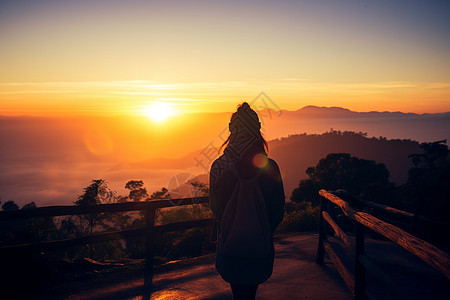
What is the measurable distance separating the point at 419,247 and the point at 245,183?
1340 millimetres

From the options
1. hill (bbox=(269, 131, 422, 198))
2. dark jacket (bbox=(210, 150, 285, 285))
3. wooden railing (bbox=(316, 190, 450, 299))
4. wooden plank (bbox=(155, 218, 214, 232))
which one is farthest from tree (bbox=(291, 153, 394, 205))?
hill (bbox=(269, 131, 422, 198))

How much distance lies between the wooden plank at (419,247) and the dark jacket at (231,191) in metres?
1.00

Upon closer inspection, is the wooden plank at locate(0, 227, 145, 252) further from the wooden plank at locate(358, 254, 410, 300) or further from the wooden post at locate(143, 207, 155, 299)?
the wooden plank at locate(358, 254, 410, 300)

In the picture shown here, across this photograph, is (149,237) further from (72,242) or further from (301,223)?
(301,223)

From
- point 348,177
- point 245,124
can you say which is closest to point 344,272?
point 245,124

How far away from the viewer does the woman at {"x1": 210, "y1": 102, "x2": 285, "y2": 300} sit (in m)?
2.67

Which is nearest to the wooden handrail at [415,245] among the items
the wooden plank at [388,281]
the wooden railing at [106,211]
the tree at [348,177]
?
the wooden plank at [388,281]

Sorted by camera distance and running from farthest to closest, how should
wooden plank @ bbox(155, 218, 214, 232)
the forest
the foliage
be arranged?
the foliage < the forest < wooden plank @ bbox(155, 218, 214, 232)

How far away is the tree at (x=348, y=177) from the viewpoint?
38.8m

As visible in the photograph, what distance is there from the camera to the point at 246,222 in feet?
8.65

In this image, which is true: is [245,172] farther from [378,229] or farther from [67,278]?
[67,278]

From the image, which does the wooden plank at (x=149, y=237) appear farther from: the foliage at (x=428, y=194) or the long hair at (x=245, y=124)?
the foliage at (x=428, y=194)

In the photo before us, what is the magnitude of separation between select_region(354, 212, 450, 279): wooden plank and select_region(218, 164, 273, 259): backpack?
109cm

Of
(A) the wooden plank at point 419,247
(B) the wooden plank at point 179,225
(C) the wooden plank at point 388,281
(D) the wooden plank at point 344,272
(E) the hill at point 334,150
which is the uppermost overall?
(E) the hill at point 334,150
